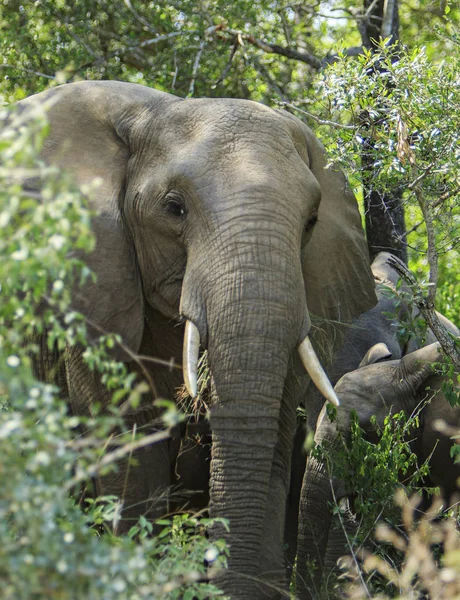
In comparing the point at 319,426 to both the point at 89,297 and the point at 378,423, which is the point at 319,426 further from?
the point at 89,297

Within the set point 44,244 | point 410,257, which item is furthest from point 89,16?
point 44,244

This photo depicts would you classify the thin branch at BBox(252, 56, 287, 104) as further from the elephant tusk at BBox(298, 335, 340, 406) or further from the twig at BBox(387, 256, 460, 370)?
the elephant tusk at BBox(298, 335, 340, 406)

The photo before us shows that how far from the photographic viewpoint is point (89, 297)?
5449 mm

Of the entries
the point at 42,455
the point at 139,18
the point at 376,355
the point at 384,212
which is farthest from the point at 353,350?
the point at 42,455

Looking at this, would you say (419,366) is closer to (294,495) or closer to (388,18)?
(294,495)

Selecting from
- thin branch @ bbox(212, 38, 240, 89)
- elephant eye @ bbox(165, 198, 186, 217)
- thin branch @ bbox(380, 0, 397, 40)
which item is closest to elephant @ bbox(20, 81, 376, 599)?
elephant eye @ bbox(165, 198, 186, 217)

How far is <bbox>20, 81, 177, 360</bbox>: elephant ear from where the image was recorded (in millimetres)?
5465

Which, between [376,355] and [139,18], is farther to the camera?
[139,18]

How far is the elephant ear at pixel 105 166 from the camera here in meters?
5.46

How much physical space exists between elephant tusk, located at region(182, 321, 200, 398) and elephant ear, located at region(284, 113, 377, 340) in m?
1.15

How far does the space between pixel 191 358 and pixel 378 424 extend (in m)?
1.82

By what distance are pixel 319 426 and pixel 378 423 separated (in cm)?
31

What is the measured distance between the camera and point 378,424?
21.1ft

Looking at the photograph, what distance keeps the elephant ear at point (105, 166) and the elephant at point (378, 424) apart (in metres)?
1.37
